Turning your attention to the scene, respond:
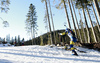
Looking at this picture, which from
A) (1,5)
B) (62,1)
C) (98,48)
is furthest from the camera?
(62,1)

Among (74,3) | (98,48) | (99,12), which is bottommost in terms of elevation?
(98,48)

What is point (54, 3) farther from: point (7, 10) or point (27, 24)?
point (27, 24)

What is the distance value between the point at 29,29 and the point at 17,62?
24415 millimetres

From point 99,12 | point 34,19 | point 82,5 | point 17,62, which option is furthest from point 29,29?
point 17,62

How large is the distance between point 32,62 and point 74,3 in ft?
47.3

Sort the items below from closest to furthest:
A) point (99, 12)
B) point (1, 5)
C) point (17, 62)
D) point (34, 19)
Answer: point (17, 62) → point (99, 12) → point (1, 5) → point (34, 19)

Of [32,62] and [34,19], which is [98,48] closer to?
[32,62]

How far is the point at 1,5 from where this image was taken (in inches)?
369

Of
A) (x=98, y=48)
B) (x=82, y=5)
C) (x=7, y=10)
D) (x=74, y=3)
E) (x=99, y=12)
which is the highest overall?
(x=74, y=3)

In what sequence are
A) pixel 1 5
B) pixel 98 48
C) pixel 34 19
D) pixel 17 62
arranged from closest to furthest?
pixel 17 62 → pixel 98 48 → pixel 1 5 → pixel 34 19

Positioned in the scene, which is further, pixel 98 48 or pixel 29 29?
pixel 29 29

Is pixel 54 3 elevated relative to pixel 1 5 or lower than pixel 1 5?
elevated

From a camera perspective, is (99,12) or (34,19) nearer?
(99,12)

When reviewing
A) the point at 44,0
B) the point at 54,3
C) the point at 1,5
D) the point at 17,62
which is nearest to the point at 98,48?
the point at 17,62
